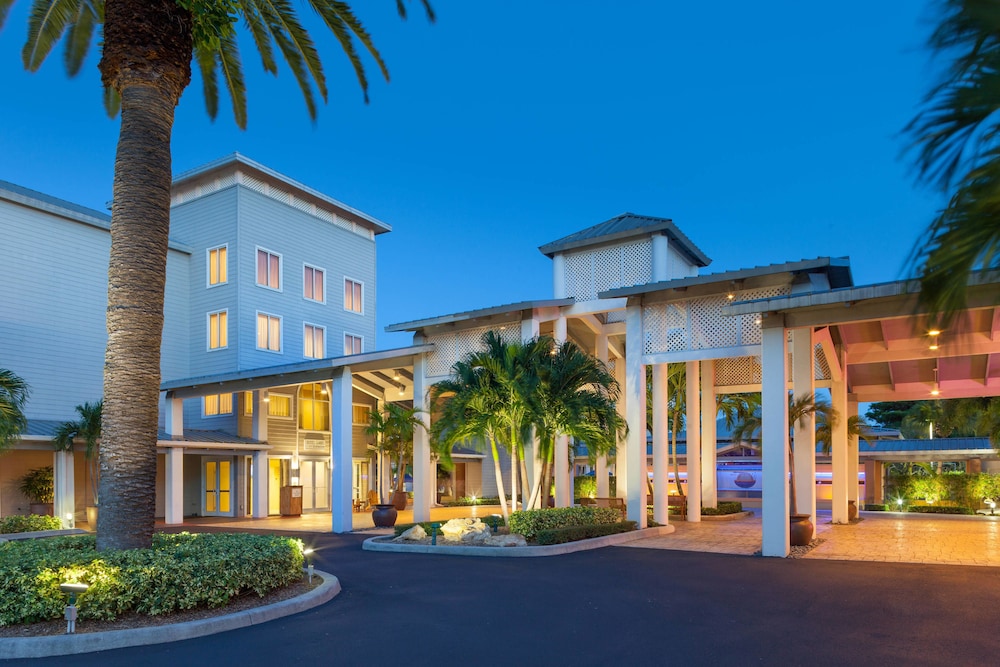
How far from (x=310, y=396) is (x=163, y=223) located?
20632 mm

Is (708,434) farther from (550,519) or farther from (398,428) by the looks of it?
(398,428)

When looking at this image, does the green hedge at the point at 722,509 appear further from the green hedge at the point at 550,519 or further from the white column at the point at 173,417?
the white column at the point at 173,417

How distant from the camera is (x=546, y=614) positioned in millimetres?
9352

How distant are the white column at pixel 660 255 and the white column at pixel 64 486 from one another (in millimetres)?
17012

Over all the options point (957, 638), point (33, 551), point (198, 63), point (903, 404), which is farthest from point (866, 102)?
point (903, 404)

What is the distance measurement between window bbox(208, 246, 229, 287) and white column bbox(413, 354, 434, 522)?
10.9 metres

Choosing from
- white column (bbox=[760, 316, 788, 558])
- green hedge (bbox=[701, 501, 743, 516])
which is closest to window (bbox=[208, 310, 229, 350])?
green hedge (bbox=[701, 501, 743, 516])

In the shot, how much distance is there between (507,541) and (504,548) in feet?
2.04

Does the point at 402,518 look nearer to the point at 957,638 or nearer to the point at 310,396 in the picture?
the point at 310,396

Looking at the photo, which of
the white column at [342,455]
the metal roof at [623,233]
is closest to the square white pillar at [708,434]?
the metal roof at [623,233]

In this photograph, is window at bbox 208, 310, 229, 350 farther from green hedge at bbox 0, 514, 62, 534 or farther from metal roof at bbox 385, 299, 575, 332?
metal roof at bbox 385, 299, 575, 332

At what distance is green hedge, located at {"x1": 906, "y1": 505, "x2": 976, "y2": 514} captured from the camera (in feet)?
81.6

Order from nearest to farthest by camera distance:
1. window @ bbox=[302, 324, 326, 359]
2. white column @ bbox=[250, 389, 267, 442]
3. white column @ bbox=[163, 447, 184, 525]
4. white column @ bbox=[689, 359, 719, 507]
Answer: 1. white column @ bbox=[689, 359, 719, 507]
2. white column @ bbox=[163, 447, 184, 525]
3. white column @ bbox=[250, 389, 267, 442]
4. window @ bbox=[302, 324, 326, 359]

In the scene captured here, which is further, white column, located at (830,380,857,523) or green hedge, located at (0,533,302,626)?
white column, located at (830,380,857,523)
